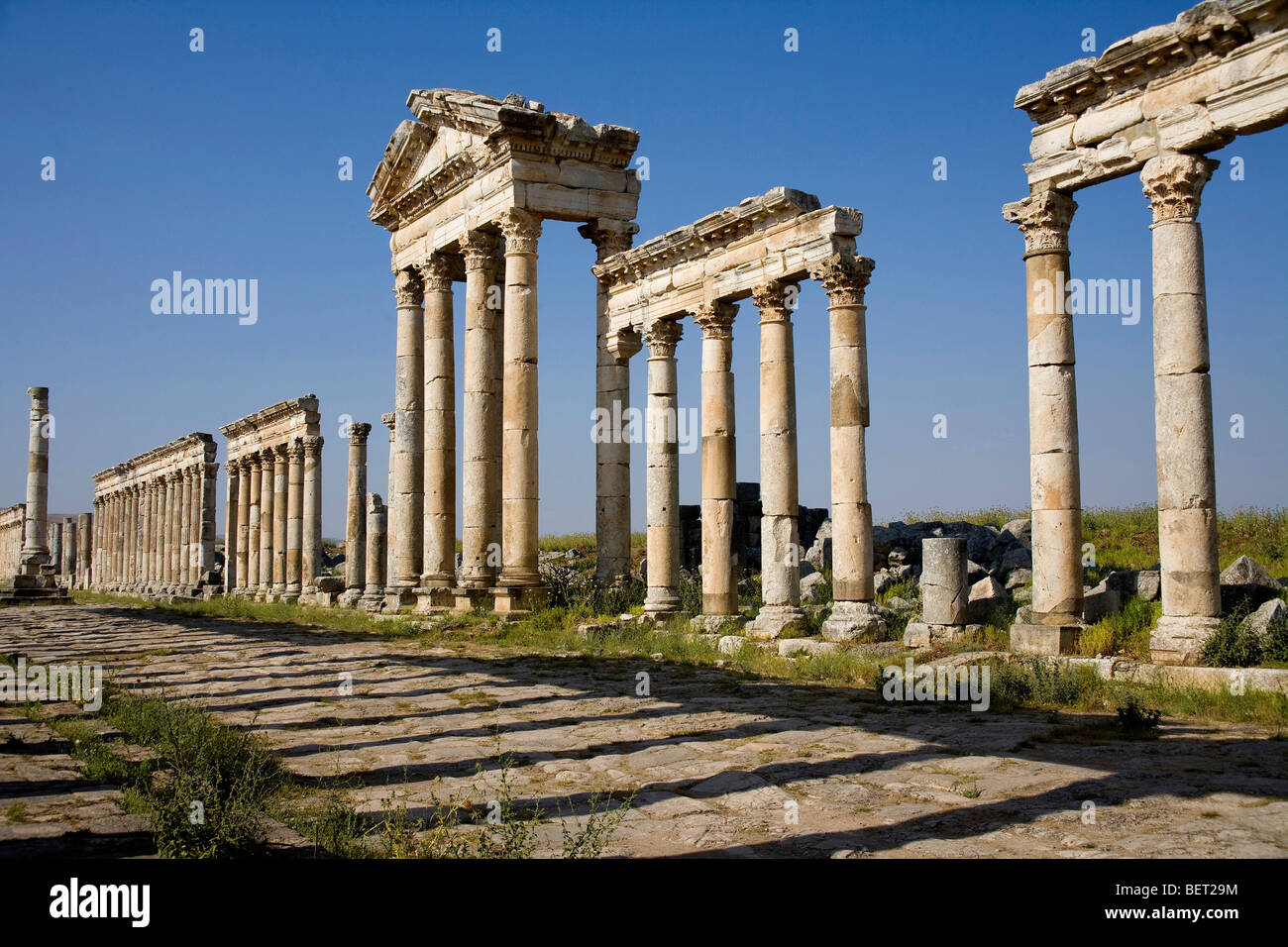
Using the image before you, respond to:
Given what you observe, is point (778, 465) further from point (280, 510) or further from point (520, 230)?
point (280, 510)

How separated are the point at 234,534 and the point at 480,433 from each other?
84.1ft

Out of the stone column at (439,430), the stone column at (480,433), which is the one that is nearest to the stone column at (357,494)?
the stone column at (439,430)

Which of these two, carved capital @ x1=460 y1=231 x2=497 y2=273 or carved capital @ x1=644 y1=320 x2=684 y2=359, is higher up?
carved capital @ x1=460 y1=231 x2=497 y2=273

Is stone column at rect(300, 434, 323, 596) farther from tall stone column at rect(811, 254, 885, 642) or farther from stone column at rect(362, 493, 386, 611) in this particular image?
tall stone column at rect(811, 254, 885, 642)

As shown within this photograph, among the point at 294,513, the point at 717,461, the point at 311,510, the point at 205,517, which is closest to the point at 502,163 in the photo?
the point at 717,461

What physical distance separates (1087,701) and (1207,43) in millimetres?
7514

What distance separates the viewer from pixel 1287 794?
22.5 ft

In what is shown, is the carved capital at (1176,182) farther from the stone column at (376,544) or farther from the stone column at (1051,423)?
the stone column at (376,544)

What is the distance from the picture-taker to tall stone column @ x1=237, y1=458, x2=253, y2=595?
1650 inches

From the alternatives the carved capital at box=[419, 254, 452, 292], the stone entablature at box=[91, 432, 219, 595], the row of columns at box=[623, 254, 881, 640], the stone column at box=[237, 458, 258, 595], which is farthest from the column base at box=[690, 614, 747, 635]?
the stone entablature at box=[91, 432, 219, 595]

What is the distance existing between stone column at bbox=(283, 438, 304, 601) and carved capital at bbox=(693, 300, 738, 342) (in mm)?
21127

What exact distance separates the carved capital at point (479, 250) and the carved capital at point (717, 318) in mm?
5913

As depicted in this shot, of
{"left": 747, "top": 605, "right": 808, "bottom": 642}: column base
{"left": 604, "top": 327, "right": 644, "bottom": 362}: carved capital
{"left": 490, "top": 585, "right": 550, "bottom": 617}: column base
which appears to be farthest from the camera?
{"left": 604, "top": 327, "right": 644, "bottom": 362}: carved capital
